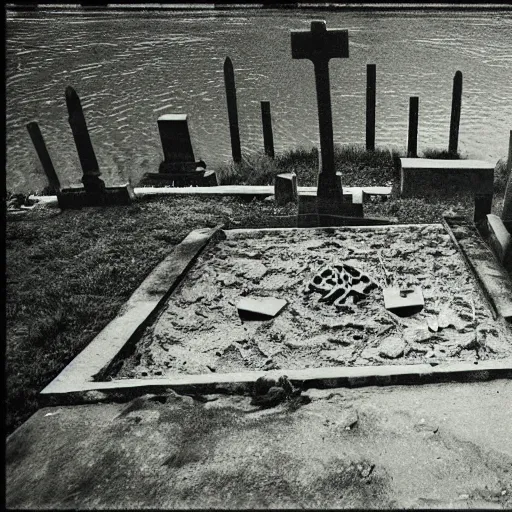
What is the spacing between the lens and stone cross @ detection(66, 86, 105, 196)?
6.96m

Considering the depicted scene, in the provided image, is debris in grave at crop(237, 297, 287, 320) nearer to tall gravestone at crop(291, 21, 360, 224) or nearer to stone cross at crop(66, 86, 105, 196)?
tall gravestone at crop(291, 21, 360, 224)

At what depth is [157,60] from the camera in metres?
20.5

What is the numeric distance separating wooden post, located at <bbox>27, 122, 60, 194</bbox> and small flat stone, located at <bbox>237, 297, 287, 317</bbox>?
673cm

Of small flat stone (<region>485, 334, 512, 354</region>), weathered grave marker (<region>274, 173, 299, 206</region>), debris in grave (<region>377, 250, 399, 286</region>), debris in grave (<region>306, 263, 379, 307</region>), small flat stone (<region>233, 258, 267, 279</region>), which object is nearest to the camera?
small flat stone (<region>485, 334, 512, 354</region>)

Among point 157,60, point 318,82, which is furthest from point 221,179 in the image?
point 157,60

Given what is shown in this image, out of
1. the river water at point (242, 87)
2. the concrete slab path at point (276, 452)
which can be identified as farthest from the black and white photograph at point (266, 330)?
the river water at point (242, 87)

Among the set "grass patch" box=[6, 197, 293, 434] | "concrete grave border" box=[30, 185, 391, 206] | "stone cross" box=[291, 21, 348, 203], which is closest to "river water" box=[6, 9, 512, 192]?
"concrete grave border" box=[30, 185, 391, 206]

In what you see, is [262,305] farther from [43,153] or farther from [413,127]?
[43,153]

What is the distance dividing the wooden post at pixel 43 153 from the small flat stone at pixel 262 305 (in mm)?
6728

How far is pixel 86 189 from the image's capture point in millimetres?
7016

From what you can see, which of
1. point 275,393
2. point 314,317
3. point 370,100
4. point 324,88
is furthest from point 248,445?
point 370,100

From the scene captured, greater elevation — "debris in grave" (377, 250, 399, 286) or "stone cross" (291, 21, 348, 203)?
"stone cross" (291, 21, 348, 203)

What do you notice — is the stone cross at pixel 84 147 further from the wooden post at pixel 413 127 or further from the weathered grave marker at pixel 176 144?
the wooden post at pixel 413 127

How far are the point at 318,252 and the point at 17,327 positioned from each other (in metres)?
2.95
